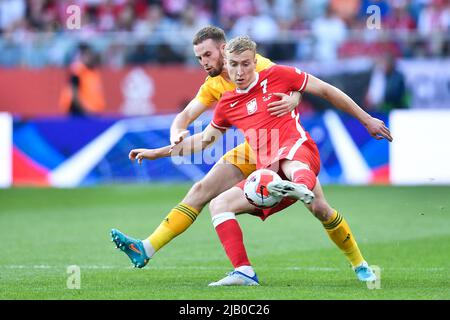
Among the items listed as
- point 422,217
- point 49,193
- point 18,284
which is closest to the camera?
point 18,284

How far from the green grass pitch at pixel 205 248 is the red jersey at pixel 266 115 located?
1.12m

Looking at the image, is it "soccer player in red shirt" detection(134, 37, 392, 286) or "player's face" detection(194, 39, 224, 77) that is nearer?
"soccer player in red shirt" detection(134, 37, 392, 286)

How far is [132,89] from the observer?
21453 millimetres

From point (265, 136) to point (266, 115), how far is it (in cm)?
Answer: 17

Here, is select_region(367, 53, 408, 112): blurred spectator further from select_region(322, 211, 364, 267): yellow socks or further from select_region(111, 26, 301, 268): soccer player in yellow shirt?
select_region(322, 211, 364, 267): yellow socks

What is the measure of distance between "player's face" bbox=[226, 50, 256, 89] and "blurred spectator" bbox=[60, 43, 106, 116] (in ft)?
40.9

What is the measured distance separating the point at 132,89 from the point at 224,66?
12.6m

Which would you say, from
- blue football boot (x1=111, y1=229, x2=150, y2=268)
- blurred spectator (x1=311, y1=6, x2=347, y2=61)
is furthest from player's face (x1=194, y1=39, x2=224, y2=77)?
blurred spectator (x1=311, y1=6, x2=347, y2=61)

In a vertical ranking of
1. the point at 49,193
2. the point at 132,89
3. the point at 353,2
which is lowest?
the point at 49,193

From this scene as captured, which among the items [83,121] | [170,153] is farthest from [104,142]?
[170,153]

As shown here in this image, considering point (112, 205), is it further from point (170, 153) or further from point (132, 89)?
point (170, 153)

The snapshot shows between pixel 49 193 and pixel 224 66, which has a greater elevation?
pixel 224 66

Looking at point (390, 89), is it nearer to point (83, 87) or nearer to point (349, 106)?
point (83, 87)

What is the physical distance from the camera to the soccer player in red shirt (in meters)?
8.33
